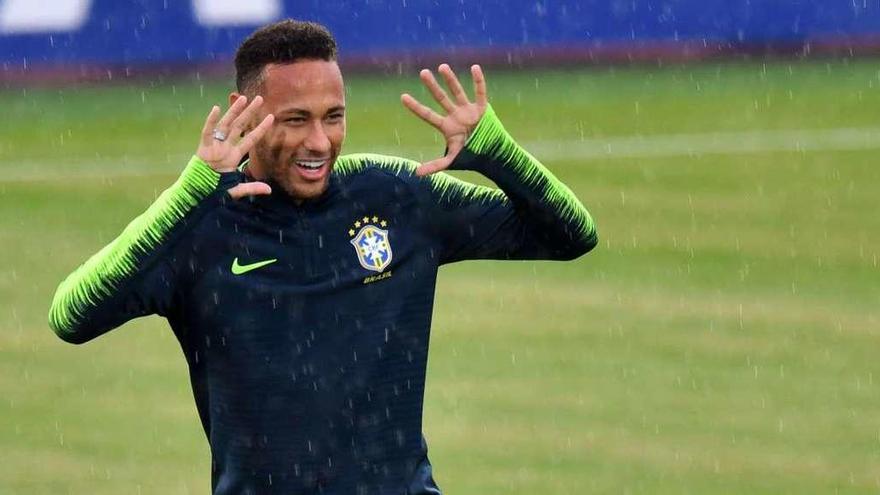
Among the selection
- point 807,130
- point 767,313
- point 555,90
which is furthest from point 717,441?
point 555,90

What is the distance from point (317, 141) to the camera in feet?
18.5

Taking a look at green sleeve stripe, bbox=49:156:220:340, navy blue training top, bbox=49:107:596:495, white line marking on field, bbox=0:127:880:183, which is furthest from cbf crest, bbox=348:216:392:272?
white line marking on field, bbox=0:127:880:183

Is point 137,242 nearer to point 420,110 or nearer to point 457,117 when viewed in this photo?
point 420,110

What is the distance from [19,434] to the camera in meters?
10.6

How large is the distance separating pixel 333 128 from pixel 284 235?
13.8 inches

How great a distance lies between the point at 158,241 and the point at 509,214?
3.71 feet

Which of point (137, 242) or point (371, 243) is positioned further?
point (371, 243)

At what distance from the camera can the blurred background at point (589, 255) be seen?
10266 mm

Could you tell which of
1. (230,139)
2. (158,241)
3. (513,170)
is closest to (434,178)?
(513,170)

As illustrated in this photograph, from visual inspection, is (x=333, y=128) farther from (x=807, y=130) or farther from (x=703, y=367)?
(x=807, y=130)

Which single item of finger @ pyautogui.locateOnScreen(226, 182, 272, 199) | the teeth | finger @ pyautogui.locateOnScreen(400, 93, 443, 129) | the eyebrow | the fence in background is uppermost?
the fence in background

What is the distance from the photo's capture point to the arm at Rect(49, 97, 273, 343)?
18.3 feet

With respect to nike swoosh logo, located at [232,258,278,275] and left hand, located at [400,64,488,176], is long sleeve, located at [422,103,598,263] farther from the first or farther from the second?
nike swoosh logo, located at [232,258,278,275]

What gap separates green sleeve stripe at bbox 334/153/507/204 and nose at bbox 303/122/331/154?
0.24 meters
